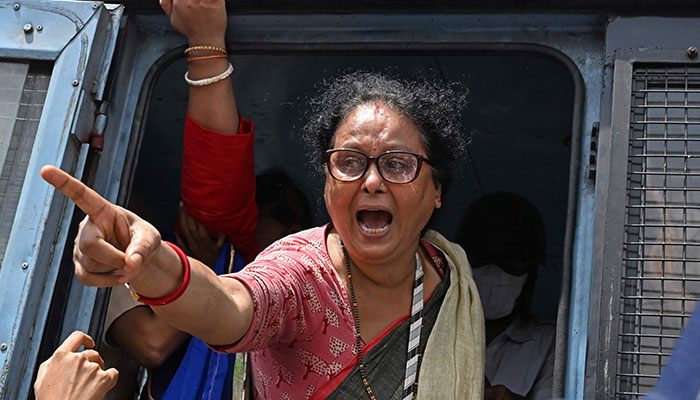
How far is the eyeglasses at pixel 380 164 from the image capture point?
2389 millimetres

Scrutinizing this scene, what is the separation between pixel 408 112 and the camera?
8.26 feet

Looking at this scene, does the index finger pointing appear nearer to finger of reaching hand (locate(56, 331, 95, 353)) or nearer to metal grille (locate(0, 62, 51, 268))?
finger of reaching hand (locate(56, 331, 95, 353))

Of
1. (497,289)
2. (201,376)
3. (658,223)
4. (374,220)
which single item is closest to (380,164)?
(374,220)

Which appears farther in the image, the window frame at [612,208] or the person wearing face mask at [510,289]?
the person wearing face mask at [510,289]

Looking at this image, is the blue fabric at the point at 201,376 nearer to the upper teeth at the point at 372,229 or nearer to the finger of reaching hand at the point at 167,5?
the upper teeth at the point at 372,229

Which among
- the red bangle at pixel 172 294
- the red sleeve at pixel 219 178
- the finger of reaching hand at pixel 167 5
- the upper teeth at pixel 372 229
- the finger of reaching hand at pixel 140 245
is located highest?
the finger of reaching hand at pixel 167 5

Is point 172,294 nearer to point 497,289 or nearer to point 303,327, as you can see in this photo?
point 303,327

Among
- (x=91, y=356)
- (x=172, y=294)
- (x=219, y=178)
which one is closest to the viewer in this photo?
(x=172, y=294)

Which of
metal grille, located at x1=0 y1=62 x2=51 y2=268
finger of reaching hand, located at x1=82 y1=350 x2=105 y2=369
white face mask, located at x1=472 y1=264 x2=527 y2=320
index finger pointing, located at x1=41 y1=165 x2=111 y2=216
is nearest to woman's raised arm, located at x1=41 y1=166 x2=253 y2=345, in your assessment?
index finger pointing, located at x1=41 y1=165 x2=111 y2=216

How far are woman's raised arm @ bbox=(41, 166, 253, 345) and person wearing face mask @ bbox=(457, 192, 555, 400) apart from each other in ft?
4.41

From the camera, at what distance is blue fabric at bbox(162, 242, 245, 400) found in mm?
2602

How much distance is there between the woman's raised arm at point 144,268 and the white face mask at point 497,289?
1.61 meters

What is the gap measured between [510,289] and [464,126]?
675 millimetres

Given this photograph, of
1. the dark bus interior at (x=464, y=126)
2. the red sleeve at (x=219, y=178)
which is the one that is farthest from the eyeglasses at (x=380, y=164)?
the dark bus interior at (x=464, y=126)
